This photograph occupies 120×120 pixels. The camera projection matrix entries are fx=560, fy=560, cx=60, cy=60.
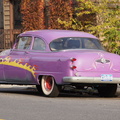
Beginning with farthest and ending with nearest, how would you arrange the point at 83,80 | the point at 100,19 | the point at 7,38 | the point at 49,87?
the point at 7,38 → the point at 100,19 → the point at 49,87 → the point at 83,80

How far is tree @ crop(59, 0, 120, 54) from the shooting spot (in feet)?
83.2

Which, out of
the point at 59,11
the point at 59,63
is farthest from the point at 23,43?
the point at 59,11

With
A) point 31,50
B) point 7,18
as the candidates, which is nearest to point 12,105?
point 31,50

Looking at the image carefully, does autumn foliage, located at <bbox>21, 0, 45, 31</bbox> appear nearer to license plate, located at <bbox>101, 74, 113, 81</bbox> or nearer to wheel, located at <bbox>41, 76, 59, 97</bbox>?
wheel, located at <bbox>41, 76, 59, 97</bbox>

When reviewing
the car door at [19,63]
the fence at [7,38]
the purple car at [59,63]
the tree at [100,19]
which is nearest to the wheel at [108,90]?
the purple car at [59,63]

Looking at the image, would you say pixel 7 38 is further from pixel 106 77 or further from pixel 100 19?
pixel 106 77

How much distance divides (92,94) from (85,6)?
12853 millimetres

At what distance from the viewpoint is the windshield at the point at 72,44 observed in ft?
45.9

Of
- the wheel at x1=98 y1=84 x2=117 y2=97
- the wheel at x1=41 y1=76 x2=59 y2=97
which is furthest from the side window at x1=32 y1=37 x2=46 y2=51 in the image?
the wheel at x1=98 y1=84 x2=117 y2=97

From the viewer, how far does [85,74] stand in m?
13.0

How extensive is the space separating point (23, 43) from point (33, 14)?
16.6 metres

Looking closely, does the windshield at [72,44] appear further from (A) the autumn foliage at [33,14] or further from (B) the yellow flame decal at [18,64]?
(A) the autumn foliage at [33,14]

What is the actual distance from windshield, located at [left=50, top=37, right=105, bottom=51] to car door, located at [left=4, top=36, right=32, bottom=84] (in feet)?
2.64

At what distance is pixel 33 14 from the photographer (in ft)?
104
